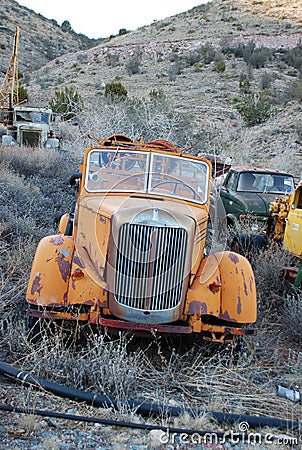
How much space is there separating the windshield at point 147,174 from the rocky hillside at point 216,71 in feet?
41.6

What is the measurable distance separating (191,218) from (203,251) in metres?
0.85

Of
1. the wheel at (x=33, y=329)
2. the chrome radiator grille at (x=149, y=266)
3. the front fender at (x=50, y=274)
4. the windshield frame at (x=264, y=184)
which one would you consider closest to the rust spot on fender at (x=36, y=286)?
the front fender at (x=50, y=274)

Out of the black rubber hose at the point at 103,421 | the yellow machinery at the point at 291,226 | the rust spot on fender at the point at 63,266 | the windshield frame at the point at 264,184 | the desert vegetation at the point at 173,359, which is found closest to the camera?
the black rubber hose at the point at 103,421

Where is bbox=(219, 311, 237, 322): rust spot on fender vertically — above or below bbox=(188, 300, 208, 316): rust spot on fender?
below

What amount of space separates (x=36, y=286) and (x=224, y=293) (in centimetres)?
180

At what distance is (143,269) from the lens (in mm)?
4535

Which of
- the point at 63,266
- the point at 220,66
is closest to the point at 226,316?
the point at 63,266

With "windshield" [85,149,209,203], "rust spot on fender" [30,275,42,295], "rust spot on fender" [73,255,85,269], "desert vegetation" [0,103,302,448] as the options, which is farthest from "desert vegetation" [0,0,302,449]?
"windshield" [85,149,209,203]

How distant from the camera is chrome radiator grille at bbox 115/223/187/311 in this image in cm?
450

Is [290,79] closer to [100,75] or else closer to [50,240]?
[100,75]

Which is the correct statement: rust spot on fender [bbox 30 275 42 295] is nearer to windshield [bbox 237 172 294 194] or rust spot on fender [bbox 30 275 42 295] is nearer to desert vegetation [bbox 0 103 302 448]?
desert vegetation [bbox 0 103 302 448]

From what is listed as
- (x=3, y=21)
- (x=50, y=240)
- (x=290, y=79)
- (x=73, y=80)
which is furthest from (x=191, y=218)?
(x=3, y=21)

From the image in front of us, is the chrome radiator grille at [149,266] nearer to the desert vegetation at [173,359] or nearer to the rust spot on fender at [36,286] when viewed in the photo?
the desert vegetation at [173,359]

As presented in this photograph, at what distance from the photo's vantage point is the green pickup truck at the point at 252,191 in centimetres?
1050
